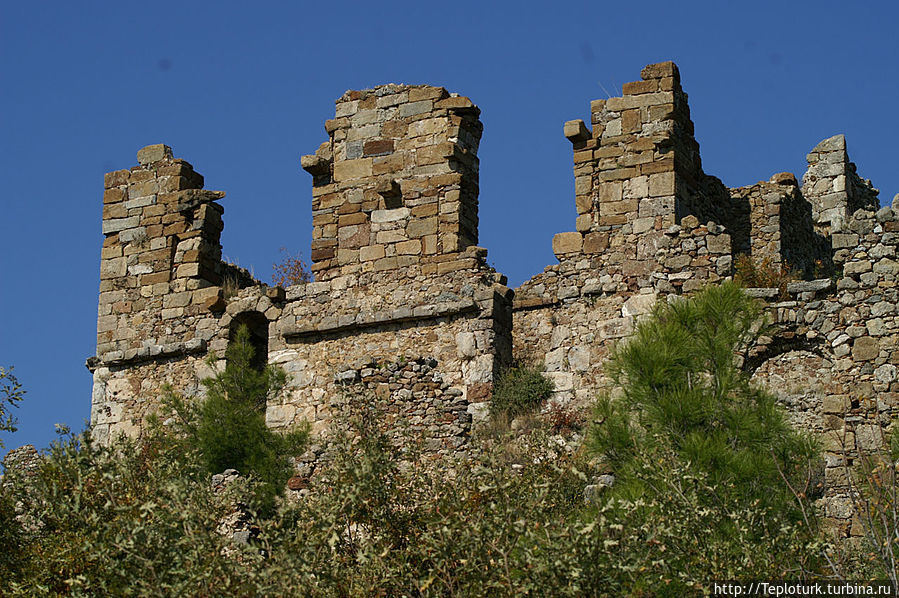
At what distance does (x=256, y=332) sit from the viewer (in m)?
20.9

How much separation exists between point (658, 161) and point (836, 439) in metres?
3.96

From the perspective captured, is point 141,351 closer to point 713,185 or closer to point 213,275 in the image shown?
point 213,275

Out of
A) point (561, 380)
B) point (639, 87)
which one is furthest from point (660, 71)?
point (561, 380)

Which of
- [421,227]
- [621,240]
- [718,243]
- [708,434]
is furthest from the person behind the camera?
[421,227]

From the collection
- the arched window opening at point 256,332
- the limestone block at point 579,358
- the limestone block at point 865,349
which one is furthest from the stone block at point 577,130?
the arched window opening at point 256,332

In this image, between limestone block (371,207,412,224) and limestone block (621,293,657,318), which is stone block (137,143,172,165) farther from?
limestone block (621,293,657,318)

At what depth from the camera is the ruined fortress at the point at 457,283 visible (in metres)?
17.1

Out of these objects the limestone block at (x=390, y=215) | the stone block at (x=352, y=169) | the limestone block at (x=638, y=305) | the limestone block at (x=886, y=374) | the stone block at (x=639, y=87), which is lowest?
the limestone block at (x=886, y=374)

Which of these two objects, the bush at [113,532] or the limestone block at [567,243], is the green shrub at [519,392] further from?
the bush at [113,532]

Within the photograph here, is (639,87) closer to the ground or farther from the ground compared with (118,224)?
farther from the ground

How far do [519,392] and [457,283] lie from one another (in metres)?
1.67

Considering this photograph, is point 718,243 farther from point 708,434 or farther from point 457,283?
point 708,434

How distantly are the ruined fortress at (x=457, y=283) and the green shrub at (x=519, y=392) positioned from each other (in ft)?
0.45

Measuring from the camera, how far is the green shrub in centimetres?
1805
